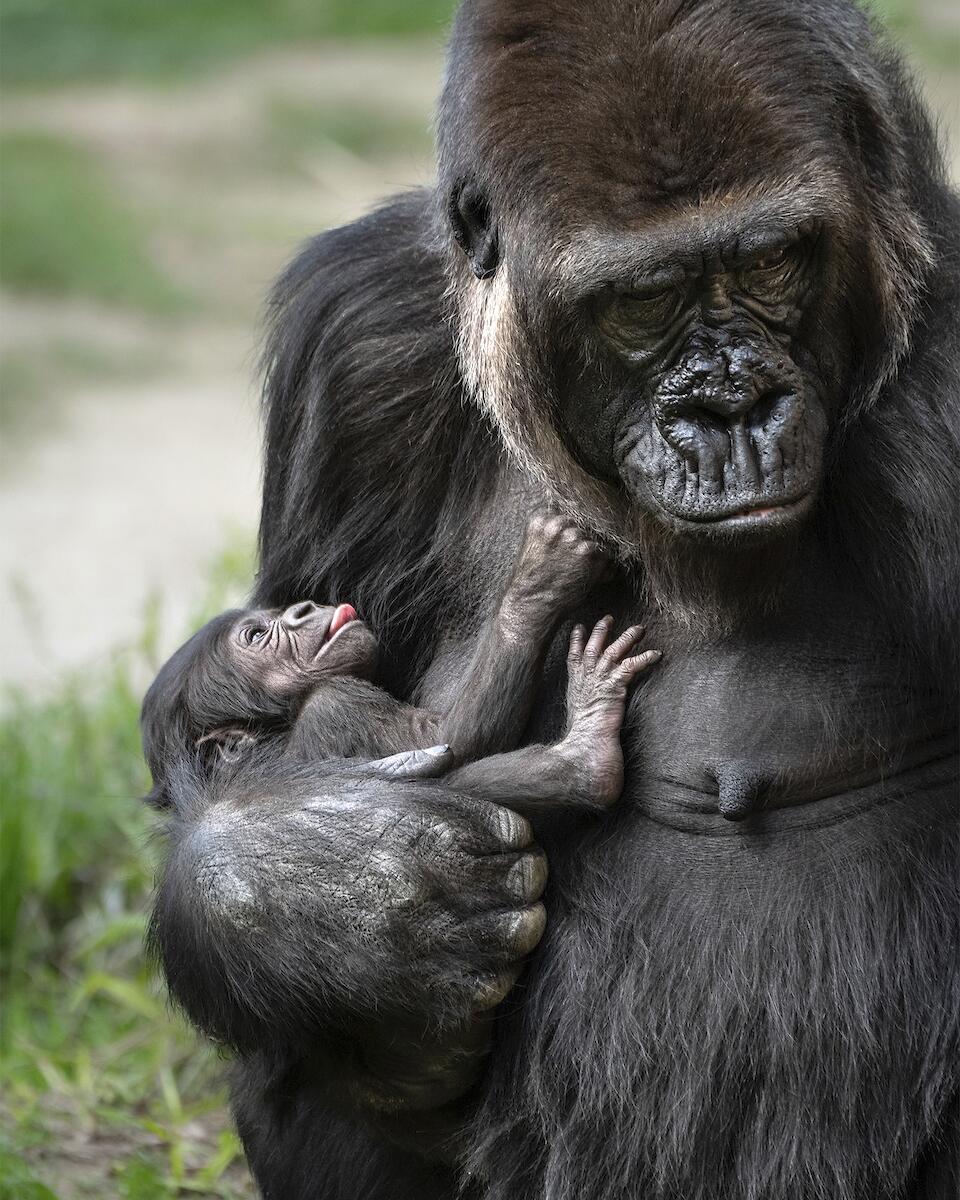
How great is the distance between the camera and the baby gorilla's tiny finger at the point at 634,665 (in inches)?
158

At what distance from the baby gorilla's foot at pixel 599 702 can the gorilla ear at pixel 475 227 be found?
2.63ft

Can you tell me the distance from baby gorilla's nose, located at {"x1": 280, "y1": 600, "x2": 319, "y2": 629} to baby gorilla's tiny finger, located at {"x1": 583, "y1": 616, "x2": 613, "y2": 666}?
0.77 meters

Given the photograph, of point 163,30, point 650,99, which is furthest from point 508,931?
point 163,30

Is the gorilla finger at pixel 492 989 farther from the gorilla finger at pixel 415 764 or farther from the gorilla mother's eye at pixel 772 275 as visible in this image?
the gorilla mother's eye at pixel 772 275

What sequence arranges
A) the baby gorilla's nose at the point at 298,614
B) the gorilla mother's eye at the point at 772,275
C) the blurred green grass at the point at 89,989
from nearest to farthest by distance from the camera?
the gorilla mother's eye at the point at 772,275 → the baby gorilla's nose at the point at 298,614 → the blurred green grass at the point at 89,989

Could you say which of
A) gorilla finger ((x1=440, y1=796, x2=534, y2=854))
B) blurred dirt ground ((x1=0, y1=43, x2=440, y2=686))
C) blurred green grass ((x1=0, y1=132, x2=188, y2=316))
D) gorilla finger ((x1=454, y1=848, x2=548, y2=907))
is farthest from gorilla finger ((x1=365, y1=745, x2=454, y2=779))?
blurred green grass ((x1=0, y1=132, x2=188, y2=316))

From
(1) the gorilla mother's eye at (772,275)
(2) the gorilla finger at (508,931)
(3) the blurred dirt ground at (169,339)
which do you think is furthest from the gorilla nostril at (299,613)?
(3) the blurred dirt ground at (169,339)

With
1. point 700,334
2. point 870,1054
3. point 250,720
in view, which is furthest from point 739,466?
point 250,720

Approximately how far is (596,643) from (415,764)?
470 millimetres

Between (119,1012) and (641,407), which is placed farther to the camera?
(119,1012)

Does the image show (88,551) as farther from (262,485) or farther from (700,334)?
(700,334)

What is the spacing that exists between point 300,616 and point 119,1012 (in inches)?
88.0

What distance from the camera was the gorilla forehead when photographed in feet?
11.5

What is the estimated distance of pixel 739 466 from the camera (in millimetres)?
3465
